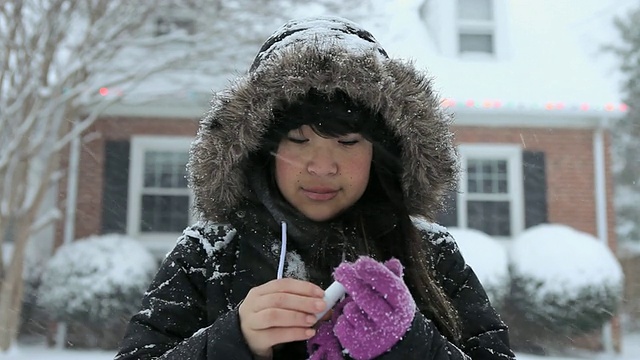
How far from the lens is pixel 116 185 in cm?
973

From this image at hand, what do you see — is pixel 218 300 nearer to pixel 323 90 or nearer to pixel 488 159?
pixel 323 90

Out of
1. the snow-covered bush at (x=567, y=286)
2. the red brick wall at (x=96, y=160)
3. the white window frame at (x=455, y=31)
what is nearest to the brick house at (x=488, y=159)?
the red brick wall at (x=96, y=160)

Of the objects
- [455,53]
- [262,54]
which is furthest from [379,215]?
[455,53]

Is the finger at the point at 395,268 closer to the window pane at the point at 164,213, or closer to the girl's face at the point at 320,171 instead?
the girl's face at the point at 320,171

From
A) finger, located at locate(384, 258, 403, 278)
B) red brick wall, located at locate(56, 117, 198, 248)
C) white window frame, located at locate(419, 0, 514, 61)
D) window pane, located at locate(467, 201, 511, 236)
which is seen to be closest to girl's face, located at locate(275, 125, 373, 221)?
finger, located at locate(384, 258, 403, 278)

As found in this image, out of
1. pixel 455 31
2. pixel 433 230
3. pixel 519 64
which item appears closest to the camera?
pixel 433 230

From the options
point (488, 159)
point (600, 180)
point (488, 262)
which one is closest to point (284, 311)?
point (488, 262)

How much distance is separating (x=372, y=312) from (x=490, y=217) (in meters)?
9.08

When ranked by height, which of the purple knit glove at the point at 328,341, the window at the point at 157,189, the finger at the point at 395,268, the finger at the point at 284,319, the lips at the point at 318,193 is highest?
the window at the point at 157,189

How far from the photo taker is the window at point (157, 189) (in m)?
9.75

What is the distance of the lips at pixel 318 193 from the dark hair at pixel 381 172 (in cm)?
11

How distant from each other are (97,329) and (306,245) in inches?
298

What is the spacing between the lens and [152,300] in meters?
1.43

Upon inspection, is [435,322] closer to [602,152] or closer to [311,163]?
[311,163]
